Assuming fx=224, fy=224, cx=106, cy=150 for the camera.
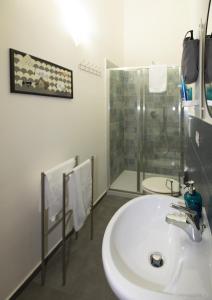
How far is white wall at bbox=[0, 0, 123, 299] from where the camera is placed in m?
1.41

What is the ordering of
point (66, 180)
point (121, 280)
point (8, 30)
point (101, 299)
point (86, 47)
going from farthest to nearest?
point (86, 47)
point (66, 180)
point (101, 299)
point (8, 30)
point (121, 280)

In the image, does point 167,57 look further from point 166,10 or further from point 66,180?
point 66,180

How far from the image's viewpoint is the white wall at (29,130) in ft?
4.64

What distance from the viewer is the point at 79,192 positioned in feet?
6.02

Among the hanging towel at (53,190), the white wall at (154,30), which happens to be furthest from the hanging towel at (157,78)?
the hanging towel at (53,190)

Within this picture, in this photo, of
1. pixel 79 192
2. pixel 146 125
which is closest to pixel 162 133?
pixel 146 125

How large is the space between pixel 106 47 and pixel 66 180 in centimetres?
A: 208

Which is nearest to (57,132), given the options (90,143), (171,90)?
(90,143)

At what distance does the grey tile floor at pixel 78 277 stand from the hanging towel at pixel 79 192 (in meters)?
0.31

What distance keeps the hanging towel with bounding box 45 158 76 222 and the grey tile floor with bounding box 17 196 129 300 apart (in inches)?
18.7

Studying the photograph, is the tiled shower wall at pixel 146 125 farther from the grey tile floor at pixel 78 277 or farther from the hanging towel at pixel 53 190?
the hanging towel at pixel 53 190

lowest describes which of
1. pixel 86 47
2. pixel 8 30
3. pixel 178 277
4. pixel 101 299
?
pixel 101 299

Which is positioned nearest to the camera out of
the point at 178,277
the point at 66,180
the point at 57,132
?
the point at 178,277

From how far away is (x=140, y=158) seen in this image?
351 centimetres
